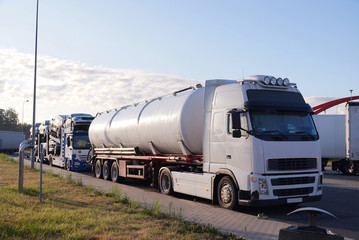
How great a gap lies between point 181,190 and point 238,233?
16.9ft

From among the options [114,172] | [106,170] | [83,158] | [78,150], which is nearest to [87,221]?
[114,172]

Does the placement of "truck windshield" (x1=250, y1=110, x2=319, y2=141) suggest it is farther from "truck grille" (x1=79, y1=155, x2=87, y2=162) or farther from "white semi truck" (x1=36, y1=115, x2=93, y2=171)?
"truck grille" (x1=79, y1=155, x2=87, y2=162)

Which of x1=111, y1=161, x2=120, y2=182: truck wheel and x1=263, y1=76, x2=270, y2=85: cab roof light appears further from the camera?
x1=111, y1=161, x2=120, y2=182: truck wheel

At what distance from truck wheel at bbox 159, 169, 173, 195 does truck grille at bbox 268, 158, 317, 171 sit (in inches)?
182

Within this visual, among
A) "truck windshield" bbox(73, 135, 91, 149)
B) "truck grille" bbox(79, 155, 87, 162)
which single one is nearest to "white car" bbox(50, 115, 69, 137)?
"truck windshield" bbox(73, 135, 91, 149)

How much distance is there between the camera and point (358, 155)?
75.0ft

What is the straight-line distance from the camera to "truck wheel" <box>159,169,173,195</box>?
13816 mm

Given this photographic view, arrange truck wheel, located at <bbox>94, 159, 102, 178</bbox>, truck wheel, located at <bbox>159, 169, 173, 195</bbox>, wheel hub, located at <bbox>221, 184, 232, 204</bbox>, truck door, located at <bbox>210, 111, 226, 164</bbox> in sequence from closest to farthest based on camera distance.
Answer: wheel hub, located at <bbox>221, 184, 232, 204</bbox> < truck door, located at <bbox>210, 111, 226, 164</bbox> < truck wheel, located at <bbox>159, 169, 173, 195</bbox> < truck wheel, located at <bbox>94, 159, 102, 178</bbox>

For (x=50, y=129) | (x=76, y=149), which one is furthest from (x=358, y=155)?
(x=50, y=129)

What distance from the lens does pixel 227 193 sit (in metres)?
10.9

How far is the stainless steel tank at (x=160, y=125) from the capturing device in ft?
41.9

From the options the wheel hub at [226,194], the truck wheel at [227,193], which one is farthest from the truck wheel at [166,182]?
the wheel hub at [226,194]

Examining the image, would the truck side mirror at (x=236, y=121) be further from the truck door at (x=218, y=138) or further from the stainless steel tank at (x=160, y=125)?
the stainless steel tank at (x=160, y=125)

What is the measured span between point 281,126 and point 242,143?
43.8 inches
